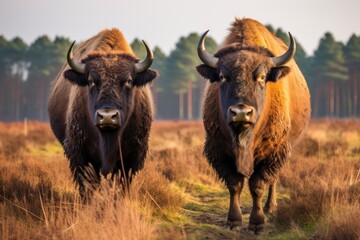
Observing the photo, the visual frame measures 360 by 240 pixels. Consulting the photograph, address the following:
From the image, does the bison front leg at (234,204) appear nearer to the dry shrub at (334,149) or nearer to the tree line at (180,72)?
the dry shrub at (334,149)

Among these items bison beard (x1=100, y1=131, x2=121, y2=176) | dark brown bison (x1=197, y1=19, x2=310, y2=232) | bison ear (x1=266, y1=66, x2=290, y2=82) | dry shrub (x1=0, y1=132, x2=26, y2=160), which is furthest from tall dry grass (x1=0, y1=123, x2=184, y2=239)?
dry shrub (x1=0, y1=132, x2=26, y2=160)

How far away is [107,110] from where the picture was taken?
19.6 ft

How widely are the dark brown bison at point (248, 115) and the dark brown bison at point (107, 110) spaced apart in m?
0.92

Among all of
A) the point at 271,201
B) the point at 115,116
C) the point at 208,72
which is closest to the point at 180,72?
the point at 271,201

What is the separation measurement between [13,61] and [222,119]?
72.7 m

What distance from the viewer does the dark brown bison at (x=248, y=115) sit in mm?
6297

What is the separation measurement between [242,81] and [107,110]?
5.63 ft

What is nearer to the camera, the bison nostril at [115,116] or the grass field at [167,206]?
the grass field at [167,206]

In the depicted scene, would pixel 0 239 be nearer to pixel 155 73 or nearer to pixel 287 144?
pixel 155 73

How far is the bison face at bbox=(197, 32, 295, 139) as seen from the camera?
5982 mm

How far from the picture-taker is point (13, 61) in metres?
74.4

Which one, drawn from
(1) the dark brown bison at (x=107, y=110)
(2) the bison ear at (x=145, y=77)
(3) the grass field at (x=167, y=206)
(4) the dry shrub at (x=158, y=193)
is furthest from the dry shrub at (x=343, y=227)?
(2) the bison ear at (x=145, y=77)

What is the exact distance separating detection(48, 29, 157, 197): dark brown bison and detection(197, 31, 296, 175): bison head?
0.96 meters

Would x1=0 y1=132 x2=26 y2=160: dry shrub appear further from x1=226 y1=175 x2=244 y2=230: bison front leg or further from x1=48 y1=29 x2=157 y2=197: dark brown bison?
x1=226 y1=175 x2=244 y2=230: bison front leg
